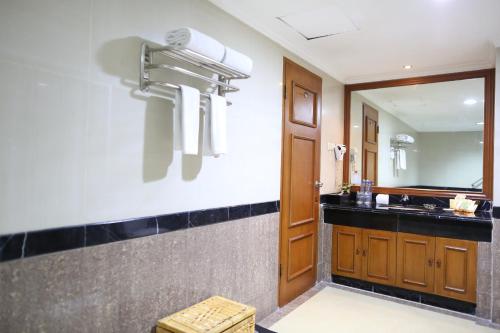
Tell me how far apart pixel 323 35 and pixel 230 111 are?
3.76 feet

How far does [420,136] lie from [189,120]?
10.1ft

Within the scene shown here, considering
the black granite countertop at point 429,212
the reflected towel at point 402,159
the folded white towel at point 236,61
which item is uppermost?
the folded white towel at point 236,61

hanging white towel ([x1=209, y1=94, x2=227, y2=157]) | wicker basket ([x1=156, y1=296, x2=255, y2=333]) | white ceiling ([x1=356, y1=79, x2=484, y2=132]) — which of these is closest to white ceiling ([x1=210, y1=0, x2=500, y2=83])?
white ceiling ([x1=356, y1=79, x2=484, y2=132])

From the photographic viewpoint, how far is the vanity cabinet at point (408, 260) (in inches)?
116

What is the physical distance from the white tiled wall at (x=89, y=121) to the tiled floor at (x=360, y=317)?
1219 mm

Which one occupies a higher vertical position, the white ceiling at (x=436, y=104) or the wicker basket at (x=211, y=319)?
the white ceiling at (x=436, y=104)

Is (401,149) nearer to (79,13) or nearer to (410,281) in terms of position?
(410,281)

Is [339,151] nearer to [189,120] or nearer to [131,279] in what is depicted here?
[189,120]

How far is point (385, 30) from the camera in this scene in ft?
8.65

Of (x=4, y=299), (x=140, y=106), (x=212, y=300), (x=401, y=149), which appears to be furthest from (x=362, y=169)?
(x=4, y=299)

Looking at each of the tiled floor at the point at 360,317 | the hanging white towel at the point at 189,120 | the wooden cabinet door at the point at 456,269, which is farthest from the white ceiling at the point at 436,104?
the hanging white towel at the point at 189,120

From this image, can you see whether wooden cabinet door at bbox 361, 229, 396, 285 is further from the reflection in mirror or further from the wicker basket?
the wicker basket

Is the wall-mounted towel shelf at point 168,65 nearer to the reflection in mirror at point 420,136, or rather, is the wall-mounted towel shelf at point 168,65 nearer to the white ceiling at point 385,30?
the white ceiling at point 385,30

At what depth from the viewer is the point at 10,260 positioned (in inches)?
48.9
